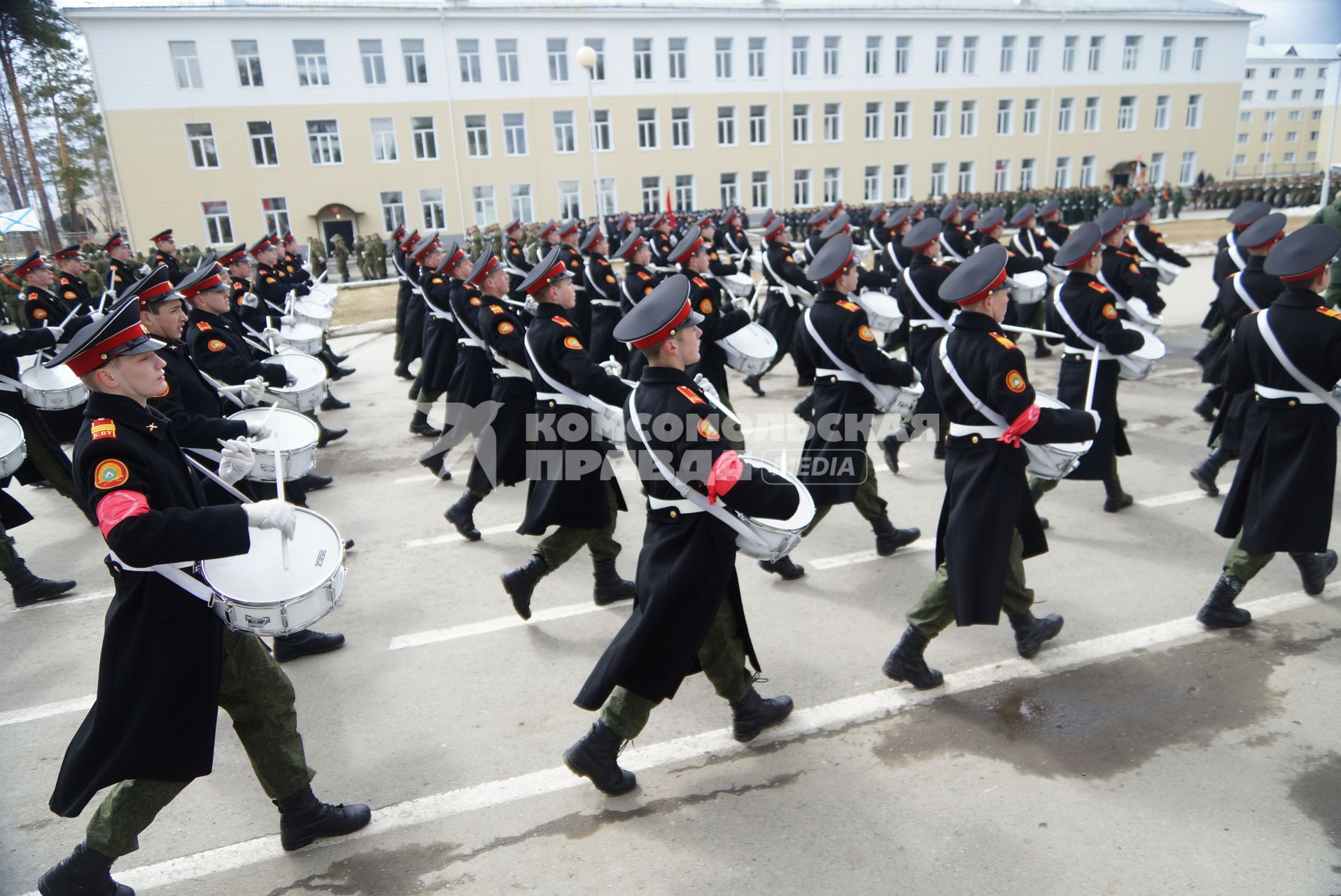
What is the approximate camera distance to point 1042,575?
497 cm

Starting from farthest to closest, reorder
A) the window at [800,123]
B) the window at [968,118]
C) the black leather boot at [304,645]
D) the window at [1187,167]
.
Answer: the window at [1187,167] → the window at [968,118] → the window at [800,123] → the black leather boot at [304,645]

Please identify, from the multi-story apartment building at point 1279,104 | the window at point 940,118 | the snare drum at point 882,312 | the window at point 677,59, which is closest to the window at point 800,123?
the window at point 677,59

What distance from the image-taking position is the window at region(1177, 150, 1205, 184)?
43688 millimetres

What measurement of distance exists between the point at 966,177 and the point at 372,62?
2624 cm

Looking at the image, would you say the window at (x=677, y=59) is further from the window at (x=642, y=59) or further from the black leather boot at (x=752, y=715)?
the black leather boot at (x=752, y=715)

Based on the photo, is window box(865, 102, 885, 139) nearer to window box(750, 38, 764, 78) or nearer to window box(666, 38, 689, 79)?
window box(750, 38, 764, 78)

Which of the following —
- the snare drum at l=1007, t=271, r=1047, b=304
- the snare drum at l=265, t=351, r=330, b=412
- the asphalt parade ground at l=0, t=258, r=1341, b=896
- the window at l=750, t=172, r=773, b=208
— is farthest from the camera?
the window at l=750, t=172, r=773, b=208

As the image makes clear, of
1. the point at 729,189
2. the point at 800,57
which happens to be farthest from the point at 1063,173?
the point at 729,189

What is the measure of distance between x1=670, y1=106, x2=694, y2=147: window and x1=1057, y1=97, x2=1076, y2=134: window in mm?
18392

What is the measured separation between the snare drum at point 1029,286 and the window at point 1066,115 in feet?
125

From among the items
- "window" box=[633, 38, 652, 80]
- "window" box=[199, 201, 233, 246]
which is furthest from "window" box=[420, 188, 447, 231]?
"window" box=[633, 38, 652, 80]

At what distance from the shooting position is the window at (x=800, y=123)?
3697 centimetres

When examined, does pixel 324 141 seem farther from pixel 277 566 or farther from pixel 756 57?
pixel 277 566

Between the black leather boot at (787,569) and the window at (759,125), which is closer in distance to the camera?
the black leather boot at (787,569)
